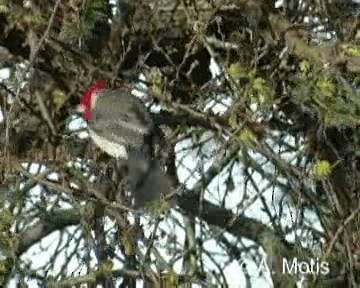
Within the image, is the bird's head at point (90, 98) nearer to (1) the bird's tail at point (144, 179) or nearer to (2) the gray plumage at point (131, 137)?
(2) the gray plumage at point (131, 137)

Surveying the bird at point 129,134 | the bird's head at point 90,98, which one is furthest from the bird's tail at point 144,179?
the bird's head at point 90,98

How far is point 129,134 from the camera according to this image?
2314 mm

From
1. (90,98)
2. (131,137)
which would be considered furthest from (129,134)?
(90,98)

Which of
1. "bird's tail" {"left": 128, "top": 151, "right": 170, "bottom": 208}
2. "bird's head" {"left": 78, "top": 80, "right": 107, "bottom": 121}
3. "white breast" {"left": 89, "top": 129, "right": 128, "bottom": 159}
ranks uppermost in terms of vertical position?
"bird's head" {"left": 78, "top": 80, "right": 107, "bottom": 121}

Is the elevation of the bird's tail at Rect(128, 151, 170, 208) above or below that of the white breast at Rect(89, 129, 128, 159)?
below

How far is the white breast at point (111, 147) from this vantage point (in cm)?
236

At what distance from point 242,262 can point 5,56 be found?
3.51ft

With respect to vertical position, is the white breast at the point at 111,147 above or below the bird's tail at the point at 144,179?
above

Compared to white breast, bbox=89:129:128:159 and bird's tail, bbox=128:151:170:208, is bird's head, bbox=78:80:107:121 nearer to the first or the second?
white breast, bbox=89:129:128:159

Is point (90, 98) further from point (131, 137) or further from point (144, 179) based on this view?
point (144, 179)

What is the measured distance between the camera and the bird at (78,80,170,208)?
2.29 m

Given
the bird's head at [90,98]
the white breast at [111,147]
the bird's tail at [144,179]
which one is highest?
the bird's head at [90,98]

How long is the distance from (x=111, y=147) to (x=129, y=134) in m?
0.09

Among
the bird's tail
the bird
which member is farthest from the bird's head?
the bird's tail
